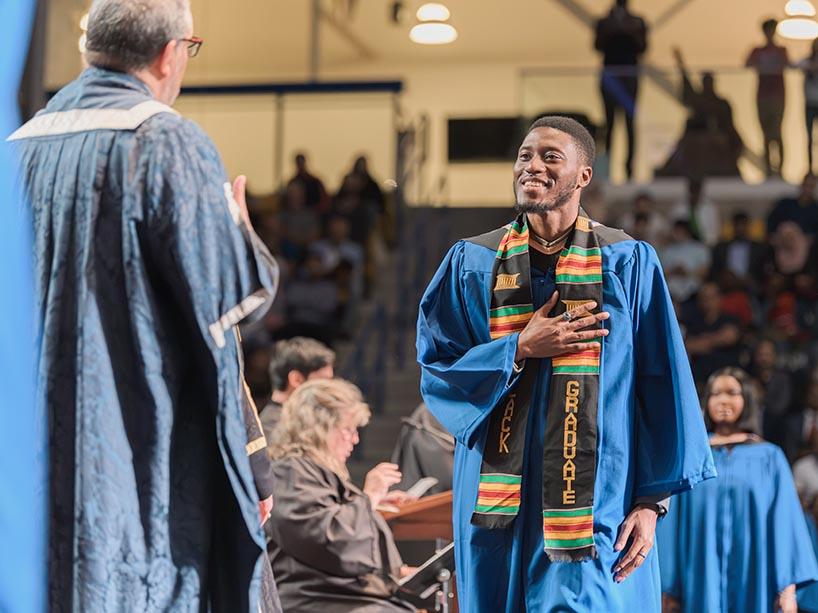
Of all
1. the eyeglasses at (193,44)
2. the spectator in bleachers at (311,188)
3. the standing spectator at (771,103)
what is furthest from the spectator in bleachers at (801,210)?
the eyeglasses at (193,44)

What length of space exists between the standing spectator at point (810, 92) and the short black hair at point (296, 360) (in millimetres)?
8040

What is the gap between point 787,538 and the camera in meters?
6.69

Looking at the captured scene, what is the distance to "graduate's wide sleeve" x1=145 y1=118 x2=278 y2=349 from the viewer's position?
2773mm

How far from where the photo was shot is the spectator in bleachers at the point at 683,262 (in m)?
12.8

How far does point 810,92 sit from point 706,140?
3.55 feet

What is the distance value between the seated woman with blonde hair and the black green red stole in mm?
1621

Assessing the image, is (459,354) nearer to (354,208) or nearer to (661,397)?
(661,397)

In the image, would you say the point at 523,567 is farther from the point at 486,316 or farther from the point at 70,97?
the point at 70,97

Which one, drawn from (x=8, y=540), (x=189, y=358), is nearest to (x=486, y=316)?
(x=189, y=358)

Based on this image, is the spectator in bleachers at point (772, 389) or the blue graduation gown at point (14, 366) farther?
the spectator in bleachers at point (772, 389)

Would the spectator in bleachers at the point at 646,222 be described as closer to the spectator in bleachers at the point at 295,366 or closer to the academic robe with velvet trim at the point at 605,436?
the spectator in bleachers at the point at 295,366

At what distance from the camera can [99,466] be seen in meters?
2.75

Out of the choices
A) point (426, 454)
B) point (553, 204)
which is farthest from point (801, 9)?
point (553, 204)

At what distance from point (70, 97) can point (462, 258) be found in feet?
4.86
